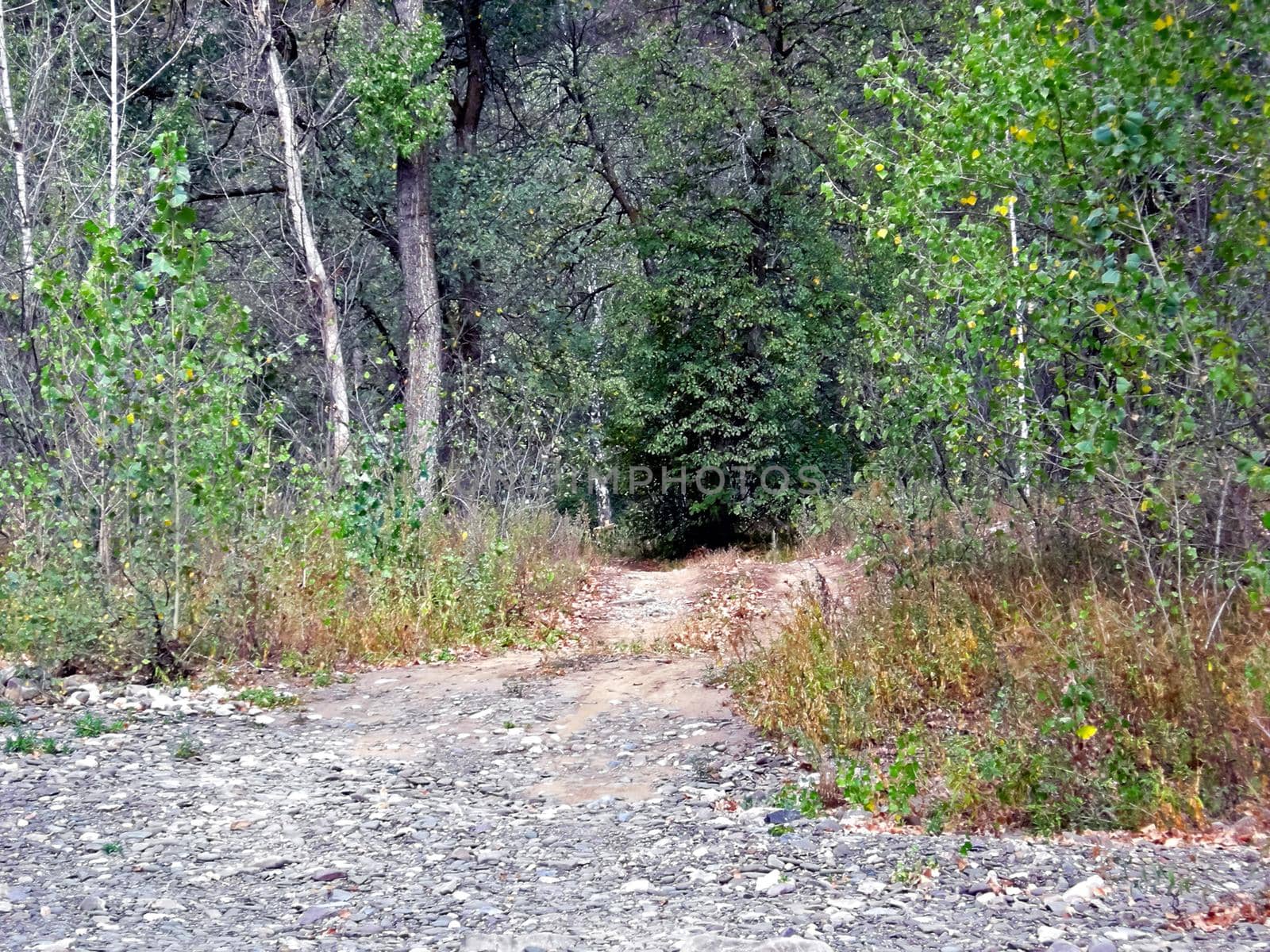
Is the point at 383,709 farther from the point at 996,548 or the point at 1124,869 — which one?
the point at 1124,869

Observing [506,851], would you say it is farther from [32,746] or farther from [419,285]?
[419,285]

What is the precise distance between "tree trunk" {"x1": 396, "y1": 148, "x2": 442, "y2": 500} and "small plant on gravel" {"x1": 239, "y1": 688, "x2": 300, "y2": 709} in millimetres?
8163

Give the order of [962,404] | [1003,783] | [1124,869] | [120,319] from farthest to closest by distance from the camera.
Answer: [120,319]
[962,404]
[1003,783]
[1124,869]

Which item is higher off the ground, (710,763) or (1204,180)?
(1204,180)

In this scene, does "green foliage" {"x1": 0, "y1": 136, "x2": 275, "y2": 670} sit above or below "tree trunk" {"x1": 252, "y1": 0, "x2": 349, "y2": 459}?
below

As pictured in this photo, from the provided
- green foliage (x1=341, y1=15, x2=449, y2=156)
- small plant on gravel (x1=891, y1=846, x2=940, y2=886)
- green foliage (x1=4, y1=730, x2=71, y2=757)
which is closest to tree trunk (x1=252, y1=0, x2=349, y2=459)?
green foliage (x1=341, y1=15, x2=449, y2=156)

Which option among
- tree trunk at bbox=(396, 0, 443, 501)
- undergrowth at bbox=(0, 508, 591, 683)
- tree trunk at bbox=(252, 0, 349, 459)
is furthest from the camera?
tree trunk at bbox=(396, 0, 443, 501)

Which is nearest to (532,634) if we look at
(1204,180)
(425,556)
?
(425,556)

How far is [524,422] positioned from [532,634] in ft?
18.2

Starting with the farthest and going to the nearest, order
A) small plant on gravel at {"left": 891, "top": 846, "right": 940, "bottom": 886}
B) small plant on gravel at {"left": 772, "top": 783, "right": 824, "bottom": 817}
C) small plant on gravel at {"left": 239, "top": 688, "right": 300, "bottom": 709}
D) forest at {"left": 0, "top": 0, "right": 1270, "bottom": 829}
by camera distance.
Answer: small plant on gravel at {"left": 239, "top": 688, "right": 300, "bottom": 709}, forest at {"left": 0, "top": 0, "right": 1270, "bottom": 829}, small plant on gravel at {"left": 772, "top": 783, "right": 824, "bottom": 817}, small plant on gravel at {"left": 891, "top": 846, "right": 940, "bottom": 886}

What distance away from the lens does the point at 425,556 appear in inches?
401

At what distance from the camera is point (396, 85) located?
47.6ft

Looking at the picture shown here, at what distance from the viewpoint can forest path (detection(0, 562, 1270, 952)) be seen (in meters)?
3.80

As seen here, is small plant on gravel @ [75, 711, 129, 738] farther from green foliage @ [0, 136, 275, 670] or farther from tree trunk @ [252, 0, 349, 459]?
tree trunk @ [252, 0, 349, 459]
